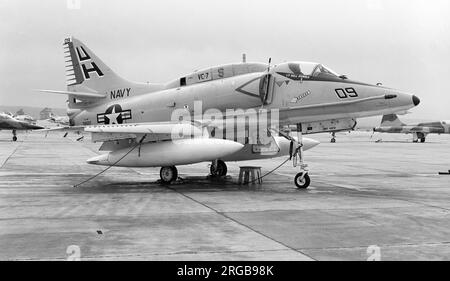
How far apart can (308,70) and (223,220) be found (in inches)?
244

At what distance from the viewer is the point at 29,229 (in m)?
7.93

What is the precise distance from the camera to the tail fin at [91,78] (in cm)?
1633

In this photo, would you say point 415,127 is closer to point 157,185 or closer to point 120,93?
point 120,93

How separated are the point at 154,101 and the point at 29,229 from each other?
25.6ft

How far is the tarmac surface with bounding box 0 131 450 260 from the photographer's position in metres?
6.49

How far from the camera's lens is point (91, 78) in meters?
16.5

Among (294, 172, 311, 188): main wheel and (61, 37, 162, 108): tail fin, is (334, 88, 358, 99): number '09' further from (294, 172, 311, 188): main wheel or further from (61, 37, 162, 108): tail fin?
(61, 37, 162, 108): tail fin

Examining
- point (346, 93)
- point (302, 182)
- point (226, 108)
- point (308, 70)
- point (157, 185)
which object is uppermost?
point (308, 70)

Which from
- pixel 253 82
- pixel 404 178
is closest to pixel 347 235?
pixel 253 82

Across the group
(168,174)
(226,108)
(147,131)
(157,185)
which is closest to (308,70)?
(226,108)

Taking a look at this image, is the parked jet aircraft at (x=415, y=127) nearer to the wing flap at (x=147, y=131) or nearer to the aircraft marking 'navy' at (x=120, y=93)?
the aircraft marking 'navy' at (x=120, y=93)

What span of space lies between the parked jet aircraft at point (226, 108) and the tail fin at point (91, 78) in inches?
18.7
